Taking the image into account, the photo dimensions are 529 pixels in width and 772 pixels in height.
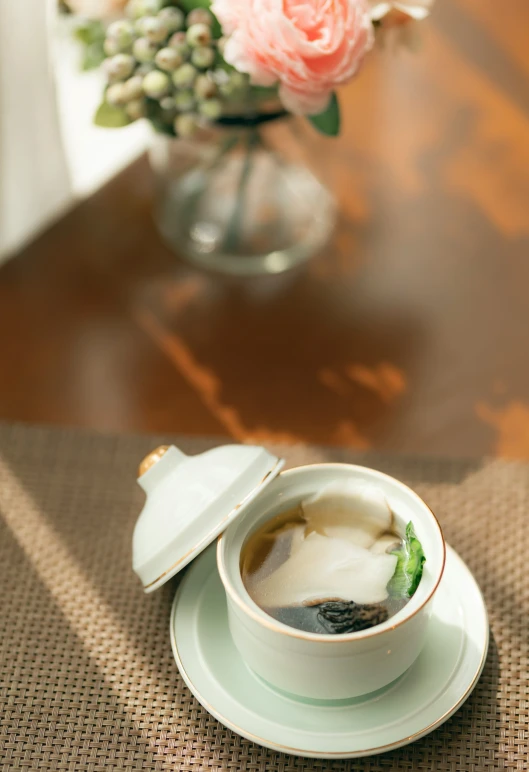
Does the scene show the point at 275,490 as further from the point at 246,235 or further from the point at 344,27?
the point at 246,235

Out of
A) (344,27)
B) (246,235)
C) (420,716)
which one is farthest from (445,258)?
(420,716)

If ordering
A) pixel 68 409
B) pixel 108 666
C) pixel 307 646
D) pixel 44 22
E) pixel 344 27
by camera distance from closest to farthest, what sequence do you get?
pixel 307 646, pixel 108 666, pixel 344 27, pixel 68 409, pixel 44 22

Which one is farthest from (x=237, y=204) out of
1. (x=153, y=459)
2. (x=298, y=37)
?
(x=153, y=459)

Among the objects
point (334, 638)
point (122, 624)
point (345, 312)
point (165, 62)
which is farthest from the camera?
point (345, 312)

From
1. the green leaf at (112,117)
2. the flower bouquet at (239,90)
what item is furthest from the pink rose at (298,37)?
the green leaf at (112,117)

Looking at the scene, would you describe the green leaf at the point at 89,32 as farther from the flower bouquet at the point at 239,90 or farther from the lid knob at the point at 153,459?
the lid knob at the point at 153,459

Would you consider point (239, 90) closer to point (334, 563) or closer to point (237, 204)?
point (237, 204)

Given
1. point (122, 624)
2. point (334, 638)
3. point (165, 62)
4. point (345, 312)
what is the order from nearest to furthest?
point (334, 638) < point (122, 624) < point (165, 62) < point (345, 312)
